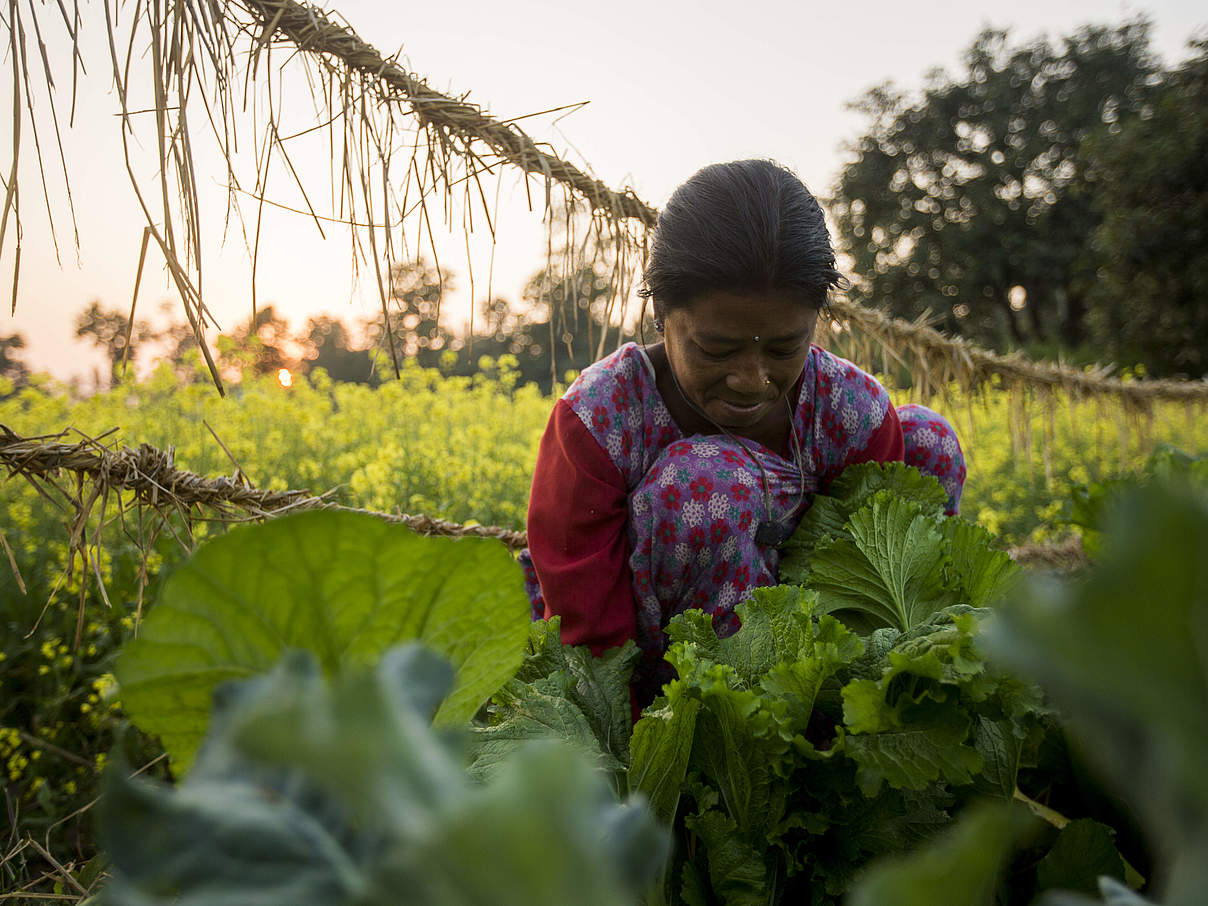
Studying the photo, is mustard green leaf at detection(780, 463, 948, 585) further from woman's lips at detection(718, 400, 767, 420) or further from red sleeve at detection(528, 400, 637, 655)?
red sleeve at detection(528, 400, 637, 655)

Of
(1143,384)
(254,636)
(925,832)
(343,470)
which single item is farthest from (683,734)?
(1143,384)

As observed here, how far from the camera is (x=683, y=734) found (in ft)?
3.01

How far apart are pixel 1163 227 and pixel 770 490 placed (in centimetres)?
1435

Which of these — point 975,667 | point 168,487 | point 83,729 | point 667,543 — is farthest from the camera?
point 83,729

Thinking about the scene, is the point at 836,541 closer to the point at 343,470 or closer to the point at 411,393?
the point at 343,470

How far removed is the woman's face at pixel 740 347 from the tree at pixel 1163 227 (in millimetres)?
13612

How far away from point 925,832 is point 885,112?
3047cm

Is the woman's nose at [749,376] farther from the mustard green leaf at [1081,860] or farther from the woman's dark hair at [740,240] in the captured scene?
the mustard green leaf at [1081,860]

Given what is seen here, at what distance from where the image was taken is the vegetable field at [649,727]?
0.72 ft

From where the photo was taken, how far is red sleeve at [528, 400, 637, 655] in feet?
5.55

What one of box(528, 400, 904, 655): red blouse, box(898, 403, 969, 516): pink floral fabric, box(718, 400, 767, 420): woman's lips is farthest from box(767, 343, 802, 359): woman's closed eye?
box(898, 403, 969, 516): pink floral fabric

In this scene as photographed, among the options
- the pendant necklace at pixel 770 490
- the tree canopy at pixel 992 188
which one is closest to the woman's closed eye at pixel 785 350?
the pendant necklace at pixel 770 490

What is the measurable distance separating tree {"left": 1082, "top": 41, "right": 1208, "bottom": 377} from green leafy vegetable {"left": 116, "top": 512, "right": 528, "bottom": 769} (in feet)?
48.8

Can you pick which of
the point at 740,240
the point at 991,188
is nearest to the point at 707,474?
the point at 740,240
